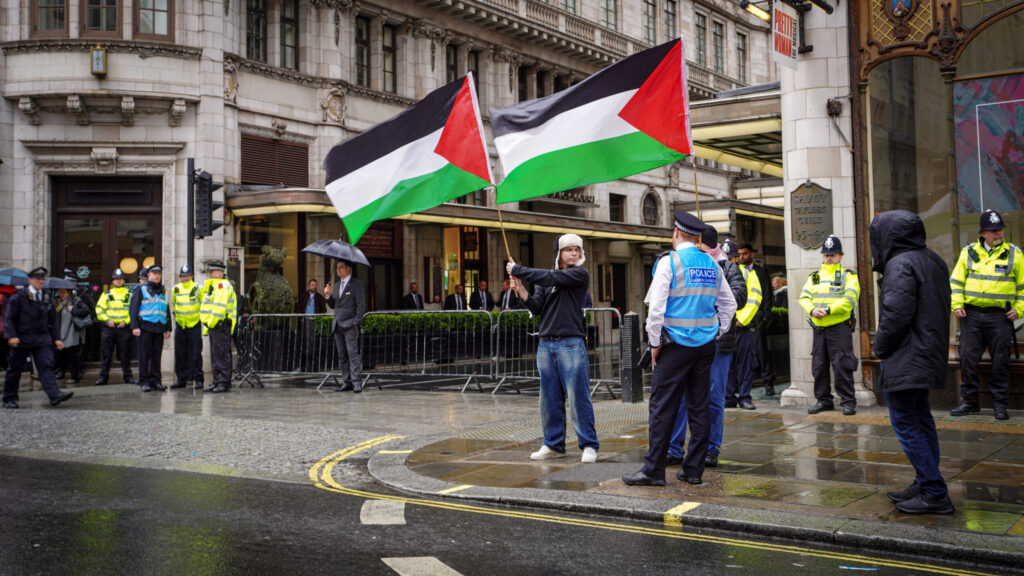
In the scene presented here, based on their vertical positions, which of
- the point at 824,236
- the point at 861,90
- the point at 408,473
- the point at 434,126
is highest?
the point at 861,90

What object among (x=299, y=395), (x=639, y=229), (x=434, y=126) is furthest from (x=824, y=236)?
(x=639, y=229)

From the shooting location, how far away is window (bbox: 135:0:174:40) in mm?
20375

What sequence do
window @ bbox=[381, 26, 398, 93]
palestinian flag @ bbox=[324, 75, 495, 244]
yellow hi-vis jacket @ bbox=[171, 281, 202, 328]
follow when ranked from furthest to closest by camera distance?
1. window @ bbox=[381, 26, 398, 93]
2. yellow hi-vis jacket @ bbox=[171, 281, 202, 328]
3. palestinian flag @ bbox=[324, 75, 495, 244]

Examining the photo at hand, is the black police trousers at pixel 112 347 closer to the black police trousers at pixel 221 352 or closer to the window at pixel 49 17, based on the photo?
the black police trousers at pixel 221 352

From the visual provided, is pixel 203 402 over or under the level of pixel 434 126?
under

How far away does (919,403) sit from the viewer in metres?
5.55

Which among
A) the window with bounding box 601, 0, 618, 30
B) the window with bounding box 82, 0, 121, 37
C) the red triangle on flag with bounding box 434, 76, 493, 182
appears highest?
the window with bounding box 601, 0, 618, 30

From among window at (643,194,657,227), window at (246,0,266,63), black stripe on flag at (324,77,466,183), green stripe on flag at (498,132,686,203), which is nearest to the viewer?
green stripe on flag at (498,132,686,203)

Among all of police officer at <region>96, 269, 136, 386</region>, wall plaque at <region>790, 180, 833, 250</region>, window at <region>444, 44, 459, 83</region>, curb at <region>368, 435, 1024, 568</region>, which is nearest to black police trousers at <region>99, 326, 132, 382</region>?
police officer at <region>96, 269, 136, 386</region>

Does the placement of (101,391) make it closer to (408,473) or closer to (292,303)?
(292,303)

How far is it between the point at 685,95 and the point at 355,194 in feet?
10.4

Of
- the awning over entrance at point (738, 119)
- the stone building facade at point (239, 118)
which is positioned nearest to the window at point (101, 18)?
the stone building facade at point (239, 118)

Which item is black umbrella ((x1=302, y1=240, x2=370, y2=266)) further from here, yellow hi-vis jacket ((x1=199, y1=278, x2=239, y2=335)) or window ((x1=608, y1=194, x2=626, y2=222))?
window ((x1=608, y1=194, x2=626, y2=222))

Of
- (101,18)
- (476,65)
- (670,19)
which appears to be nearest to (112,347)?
(101,18)
